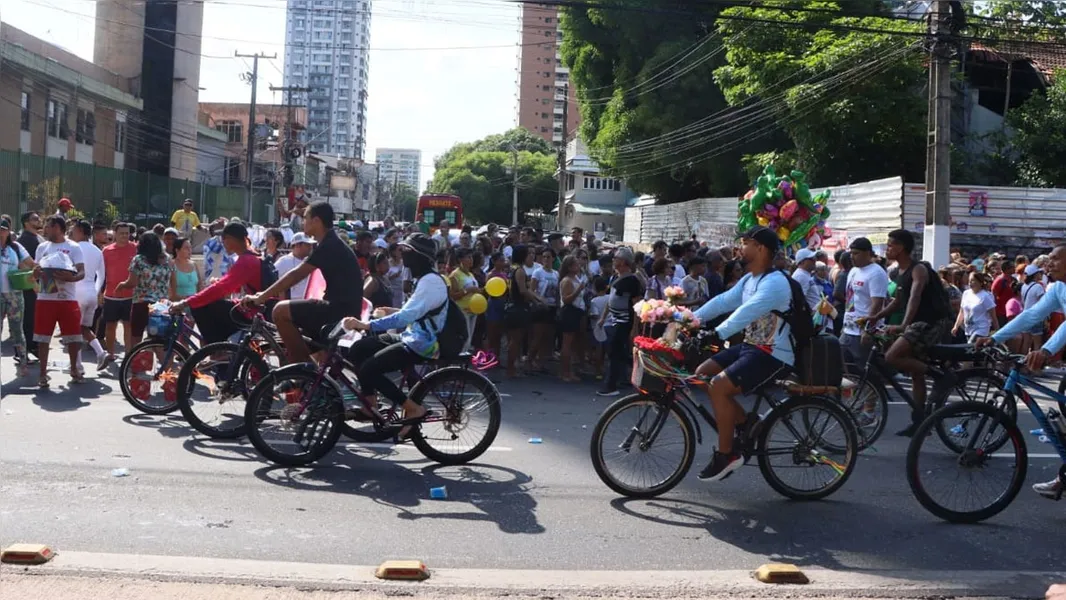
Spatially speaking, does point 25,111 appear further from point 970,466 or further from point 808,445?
point 970,466

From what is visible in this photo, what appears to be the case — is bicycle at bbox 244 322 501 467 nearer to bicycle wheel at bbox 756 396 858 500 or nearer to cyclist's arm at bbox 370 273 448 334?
cyclist's arm at bbox 370 273 448 334

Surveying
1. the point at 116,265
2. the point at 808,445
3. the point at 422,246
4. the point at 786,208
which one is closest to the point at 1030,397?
the point at 808,445

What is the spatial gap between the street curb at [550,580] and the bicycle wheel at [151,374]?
4056 millimetres

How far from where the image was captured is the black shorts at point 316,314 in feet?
26.7

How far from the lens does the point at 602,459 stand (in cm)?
720

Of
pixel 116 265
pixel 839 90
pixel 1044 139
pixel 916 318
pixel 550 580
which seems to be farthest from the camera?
pixel 839 90

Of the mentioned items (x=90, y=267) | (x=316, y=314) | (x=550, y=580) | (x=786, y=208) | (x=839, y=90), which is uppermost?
(x=839, y=90)

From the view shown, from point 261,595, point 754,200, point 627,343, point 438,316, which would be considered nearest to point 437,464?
point 438,316

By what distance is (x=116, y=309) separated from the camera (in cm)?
1213

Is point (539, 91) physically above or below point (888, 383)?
above

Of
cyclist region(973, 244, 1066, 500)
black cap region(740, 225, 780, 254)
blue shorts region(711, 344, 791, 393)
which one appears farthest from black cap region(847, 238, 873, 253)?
blue shorts region(711, 344, 791, 393)

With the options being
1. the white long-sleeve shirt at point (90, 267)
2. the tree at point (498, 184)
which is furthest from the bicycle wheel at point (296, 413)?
the tree at point (498, 184)

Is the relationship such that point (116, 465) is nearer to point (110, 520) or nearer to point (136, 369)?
point (110, 520)

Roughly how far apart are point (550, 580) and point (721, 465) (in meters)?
2.09
